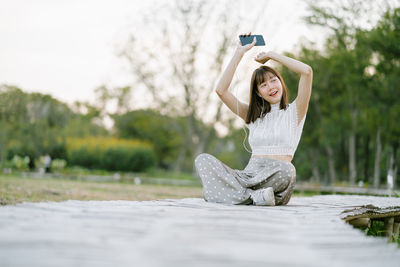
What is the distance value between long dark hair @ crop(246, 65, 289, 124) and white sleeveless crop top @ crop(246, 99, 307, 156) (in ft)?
0.25

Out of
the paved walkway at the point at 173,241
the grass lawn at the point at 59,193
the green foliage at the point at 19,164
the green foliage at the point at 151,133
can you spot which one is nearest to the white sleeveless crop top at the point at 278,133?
the paved walkway at the point at 173,241

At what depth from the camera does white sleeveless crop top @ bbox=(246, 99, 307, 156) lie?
3896 mm

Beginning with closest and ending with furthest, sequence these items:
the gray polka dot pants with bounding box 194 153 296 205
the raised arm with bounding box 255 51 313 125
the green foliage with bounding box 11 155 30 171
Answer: the gray polka dot pants with bounding box 194 153 296 205
the raised arm with bounding box 255 51 313 125
the green foliage with bounding box 11 155 30 171

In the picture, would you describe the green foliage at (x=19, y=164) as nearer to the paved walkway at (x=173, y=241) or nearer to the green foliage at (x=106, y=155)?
the green foliage at (x=106, y=155)

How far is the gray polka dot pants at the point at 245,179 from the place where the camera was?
3.72 metres

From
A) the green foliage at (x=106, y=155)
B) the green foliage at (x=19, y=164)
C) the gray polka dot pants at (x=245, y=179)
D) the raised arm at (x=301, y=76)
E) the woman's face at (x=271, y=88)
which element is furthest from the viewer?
the green foliage at (x=106, y=155)

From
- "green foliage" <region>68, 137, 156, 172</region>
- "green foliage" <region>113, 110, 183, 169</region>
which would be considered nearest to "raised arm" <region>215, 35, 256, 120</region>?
"green foliage" <region>68, 137, 156, 172</region>

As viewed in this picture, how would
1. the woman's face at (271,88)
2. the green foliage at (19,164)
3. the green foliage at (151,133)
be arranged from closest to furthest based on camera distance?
the woman's face at (271,88) < the green foliage at (19,164) < the green foliage at (151,133)

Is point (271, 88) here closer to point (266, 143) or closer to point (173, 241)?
point (266, 143)

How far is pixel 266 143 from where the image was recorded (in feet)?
12.9

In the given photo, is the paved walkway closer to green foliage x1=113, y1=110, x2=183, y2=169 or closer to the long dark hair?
the long dark hair

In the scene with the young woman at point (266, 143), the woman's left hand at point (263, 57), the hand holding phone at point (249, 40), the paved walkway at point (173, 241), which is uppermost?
the hand holding phone at point (249, 40)

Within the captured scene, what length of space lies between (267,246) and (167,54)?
21.3 metres

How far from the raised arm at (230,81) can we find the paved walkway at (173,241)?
1824mm
